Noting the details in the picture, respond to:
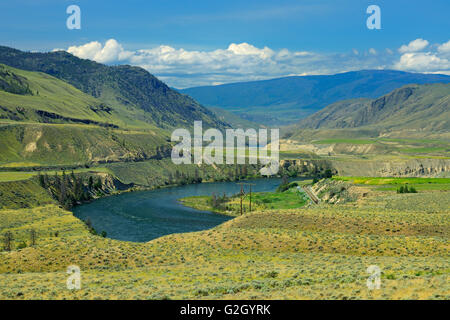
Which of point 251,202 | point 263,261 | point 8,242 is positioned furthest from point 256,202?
point 263,261

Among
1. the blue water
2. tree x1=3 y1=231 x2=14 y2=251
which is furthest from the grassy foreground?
the blue water

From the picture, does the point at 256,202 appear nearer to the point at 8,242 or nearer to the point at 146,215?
the point at 146,215

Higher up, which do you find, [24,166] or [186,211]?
[24,166]

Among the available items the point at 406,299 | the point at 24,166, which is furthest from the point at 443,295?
the point at 24,166

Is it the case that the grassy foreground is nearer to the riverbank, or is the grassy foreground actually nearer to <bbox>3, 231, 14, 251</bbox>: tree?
<bbox>3, 231, 14, 251</bbox>: tree

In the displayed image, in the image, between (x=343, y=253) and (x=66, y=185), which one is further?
(x=66, y=185)

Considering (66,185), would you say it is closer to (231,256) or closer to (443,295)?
(231,256)

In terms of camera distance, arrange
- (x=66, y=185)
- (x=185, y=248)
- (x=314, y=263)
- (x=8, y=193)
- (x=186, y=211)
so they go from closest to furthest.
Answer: (x=314, y=263)
(x=185, y=248)
(x=8, y=193)
(x=186, y=211)
(x=66, y=185)
